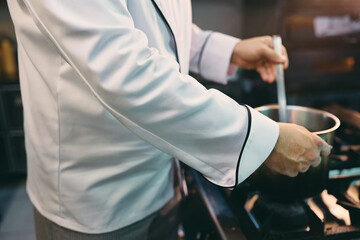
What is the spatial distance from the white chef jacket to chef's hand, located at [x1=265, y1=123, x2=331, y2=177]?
0.03m

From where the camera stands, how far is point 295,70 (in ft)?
6.12

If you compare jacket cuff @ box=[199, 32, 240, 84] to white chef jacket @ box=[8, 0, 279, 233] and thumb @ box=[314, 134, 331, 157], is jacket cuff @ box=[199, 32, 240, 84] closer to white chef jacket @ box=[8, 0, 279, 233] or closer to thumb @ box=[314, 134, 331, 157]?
white chef jacket @ box=[8, 0, 279, 233]

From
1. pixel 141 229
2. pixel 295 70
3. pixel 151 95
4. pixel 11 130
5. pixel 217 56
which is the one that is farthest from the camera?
pixel 11 130

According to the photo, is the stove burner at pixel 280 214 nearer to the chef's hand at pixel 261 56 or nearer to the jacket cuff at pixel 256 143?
the jacket cuff at pixel 256 143

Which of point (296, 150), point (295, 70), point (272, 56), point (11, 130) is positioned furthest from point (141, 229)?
point (11, 130)

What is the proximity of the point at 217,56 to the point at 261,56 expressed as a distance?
158mm

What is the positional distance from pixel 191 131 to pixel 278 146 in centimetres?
18

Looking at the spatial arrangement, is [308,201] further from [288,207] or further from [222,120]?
[222,120]

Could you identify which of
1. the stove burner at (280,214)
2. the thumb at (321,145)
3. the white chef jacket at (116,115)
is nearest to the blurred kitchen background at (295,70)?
the stove burner at (280,214)

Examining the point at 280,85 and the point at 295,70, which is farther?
the point at 295,70

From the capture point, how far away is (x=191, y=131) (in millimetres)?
583

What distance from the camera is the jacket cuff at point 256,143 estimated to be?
2.00ft

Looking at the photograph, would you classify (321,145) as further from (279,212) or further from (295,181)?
(279,212)

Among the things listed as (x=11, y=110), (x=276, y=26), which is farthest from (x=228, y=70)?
(x=11, y=110)
